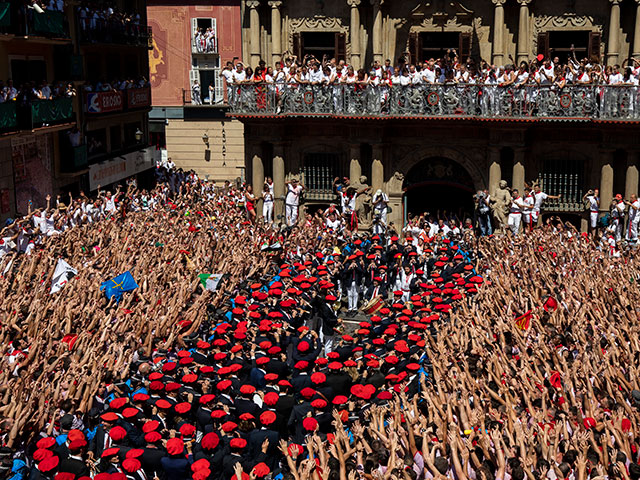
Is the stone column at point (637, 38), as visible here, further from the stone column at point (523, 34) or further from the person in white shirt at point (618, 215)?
the person in white shirt at point (618, 215)

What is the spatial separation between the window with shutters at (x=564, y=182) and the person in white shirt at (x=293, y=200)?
837cm

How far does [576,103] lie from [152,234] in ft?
47.0

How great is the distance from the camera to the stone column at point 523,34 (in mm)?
28469

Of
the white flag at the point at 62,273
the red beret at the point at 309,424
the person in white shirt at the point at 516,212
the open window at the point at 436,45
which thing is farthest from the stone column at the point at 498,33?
the red beret at the point at 309,424

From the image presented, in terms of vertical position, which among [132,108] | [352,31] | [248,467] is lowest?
[248,467]

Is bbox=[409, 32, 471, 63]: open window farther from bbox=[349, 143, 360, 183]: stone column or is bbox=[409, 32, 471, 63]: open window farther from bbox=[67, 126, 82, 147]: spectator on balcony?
bbox=[67, 126, 82, 147]: spectator on balcony

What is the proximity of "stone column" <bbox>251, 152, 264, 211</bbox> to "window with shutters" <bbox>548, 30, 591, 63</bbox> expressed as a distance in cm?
1093

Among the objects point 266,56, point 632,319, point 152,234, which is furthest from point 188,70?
point 632,319

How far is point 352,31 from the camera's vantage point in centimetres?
2989

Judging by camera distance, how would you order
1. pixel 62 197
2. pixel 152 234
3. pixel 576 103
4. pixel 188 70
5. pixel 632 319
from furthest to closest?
pixel 188 70, pixel 62 197, pixel 576 103, pixel 152 234, pixel 632 319

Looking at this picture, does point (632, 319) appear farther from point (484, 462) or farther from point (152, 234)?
point (152, 234)

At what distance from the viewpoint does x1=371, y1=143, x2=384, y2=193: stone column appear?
29.5 meters

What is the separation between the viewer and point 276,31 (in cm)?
3041

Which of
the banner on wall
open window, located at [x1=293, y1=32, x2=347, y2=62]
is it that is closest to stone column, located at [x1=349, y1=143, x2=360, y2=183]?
open window, located at [x1=293, y1=32, x2=347, y2=62]
